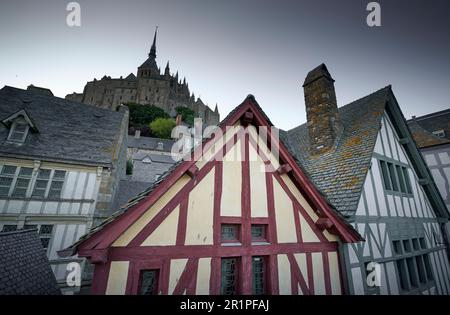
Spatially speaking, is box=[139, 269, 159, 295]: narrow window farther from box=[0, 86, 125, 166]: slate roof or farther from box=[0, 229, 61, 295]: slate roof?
box=[0, 86, 125, 166]: slate roof

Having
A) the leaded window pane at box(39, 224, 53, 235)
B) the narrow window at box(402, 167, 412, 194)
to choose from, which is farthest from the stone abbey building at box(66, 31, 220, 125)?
the narrow window at box(402, 167, 412, 194)

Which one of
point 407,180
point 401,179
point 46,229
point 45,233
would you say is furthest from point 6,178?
point 407,180

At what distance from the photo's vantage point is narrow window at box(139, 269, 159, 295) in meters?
3.02

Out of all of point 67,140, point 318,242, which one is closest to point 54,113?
point 67,140

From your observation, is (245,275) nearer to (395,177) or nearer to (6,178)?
(395,177)

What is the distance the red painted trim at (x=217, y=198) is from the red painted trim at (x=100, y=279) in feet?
5.40

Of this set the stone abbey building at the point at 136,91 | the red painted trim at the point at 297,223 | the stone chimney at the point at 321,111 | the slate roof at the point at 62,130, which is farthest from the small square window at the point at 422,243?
the stone abbey building at the point at 136,91

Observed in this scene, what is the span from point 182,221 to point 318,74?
303 inches

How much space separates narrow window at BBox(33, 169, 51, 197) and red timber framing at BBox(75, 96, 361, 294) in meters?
10.1

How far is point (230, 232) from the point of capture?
3.90 m

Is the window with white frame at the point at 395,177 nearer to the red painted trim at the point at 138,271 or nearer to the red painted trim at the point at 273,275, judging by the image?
the red painted trim at the point at 273,275

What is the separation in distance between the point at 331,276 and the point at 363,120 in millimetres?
5777
